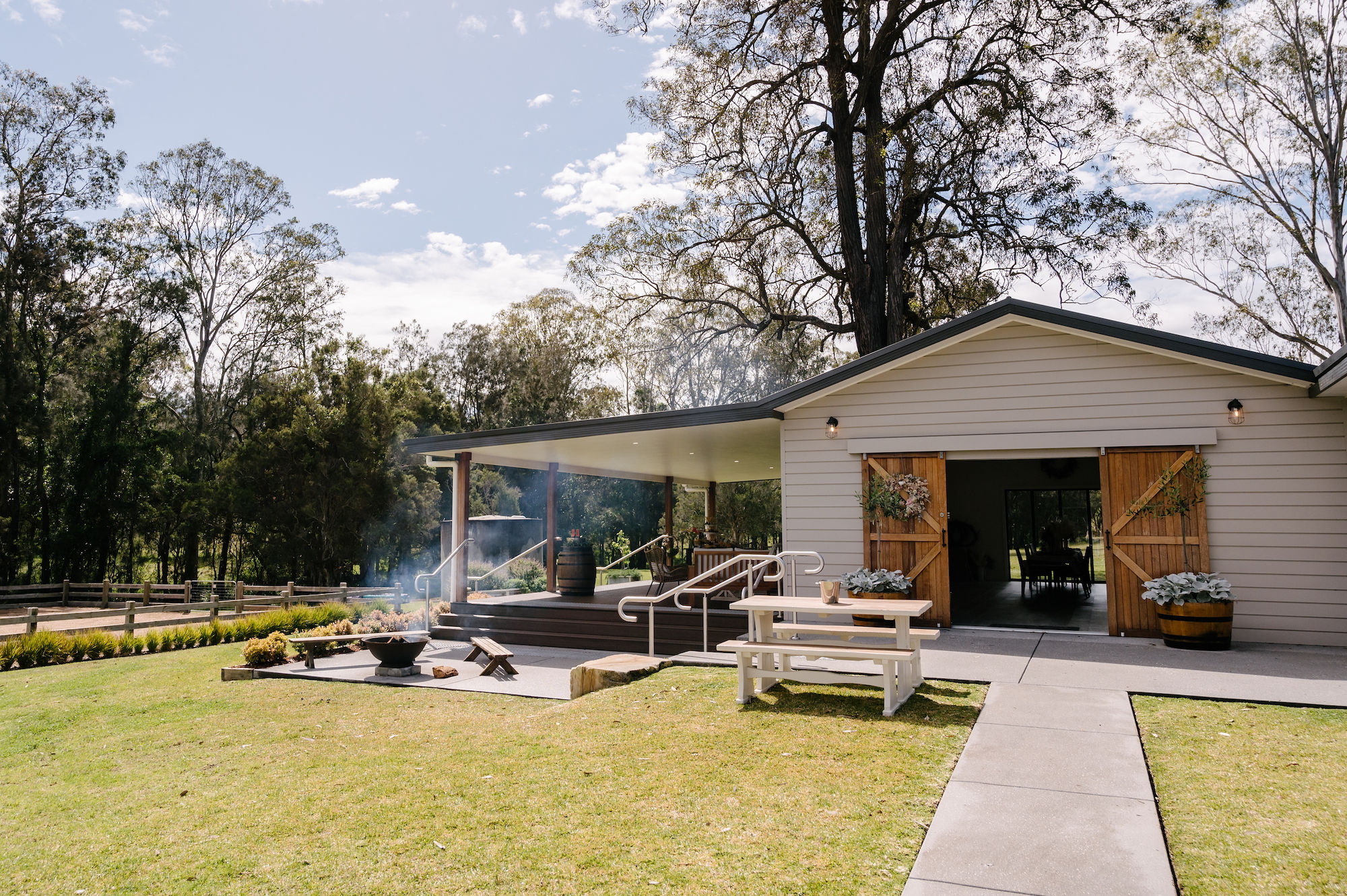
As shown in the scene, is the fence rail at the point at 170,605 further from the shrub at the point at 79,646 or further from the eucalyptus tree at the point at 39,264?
the eucalyptus tree at the point at 39,264

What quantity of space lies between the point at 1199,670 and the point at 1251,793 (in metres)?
3.20

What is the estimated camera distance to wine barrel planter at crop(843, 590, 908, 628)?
8.04 metres

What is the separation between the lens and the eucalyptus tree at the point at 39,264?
22.8 metres

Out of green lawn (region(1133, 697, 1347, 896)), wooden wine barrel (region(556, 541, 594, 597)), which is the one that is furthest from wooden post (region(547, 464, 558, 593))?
green lawn (region(1133, 697, 1347, 896))

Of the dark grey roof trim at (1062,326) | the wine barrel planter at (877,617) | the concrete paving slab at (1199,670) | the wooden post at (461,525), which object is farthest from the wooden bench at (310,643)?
the concrete paving slab at (1199,670)

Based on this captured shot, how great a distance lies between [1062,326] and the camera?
7926 mm

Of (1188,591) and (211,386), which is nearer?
(1188,591)

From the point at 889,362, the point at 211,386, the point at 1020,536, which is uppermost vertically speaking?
the point at 211,386

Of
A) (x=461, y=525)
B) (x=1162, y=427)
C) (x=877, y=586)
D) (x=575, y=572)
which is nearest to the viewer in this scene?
(x=1162, y=427)

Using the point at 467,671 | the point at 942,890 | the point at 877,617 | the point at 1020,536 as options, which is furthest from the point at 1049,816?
the point at 1020,536

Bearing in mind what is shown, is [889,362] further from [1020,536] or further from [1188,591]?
[1020,536]

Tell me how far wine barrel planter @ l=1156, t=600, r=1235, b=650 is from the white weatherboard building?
1.91ft

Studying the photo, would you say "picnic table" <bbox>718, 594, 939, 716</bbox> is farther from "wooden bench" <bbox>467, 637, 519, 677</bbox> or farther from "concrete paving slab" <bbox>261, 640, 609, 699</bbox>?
"wooden bench" <bbox>467, 637, 519, 677</bbox>

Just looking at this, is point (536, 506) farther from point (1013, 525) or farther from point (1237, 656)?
point (1237, 656)
